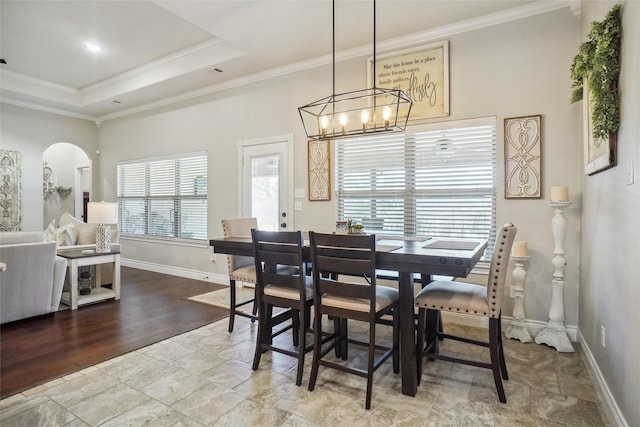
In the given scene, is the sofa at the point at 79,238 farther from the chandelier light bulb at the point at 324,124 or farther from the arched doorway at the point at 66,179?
the arched doorway at the point at 66,179

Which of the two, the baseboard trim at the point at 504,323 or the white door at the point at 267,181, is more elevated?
the white door at the point at 267,181

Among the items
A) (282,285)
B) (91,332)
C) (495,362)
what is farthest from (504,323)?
(91,332)

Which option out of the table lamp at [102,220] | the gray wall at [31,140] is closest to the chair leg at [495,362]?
the table lamp at [102,220]

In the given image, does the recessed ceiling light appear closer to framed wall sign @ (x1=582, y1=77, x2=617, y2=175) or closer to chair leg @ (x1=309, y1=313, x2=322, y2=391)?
chair leg @ (x1=309, y1=313, x2=322, y2=391)

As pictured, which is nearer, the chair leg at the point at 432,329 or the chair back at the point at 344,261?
A: the chair back at the point at 344,261

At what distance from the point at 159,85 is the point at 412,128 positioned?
12.7ft

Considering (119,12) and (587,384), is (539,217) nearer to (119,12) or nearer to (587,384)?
(587,384)

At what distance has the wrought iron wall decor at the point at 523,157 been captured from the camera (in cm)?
319

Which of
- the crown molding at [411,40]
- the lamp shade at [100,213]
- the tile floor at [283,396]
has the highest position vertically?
the crown molding at [411,40]

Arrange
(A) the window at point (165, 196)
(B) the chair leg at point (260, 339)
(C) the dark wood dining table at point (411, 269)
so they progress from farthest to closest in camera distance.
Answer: (A) the window at point (165, 196) < (B) the chair leg at point (260, 339) < (C) the dark wood dining table at point (411, 269)

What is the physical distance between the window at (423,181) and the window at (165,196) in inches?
102

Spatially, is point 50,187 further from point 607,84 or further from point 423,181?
point 607,84

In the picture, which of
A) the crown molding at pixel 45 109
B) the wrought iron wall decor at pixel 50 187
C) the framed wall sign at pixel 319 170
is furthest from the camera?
the wrought iron wall decor at pixel 50 187

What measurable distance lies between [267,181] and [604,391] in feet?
13.2
